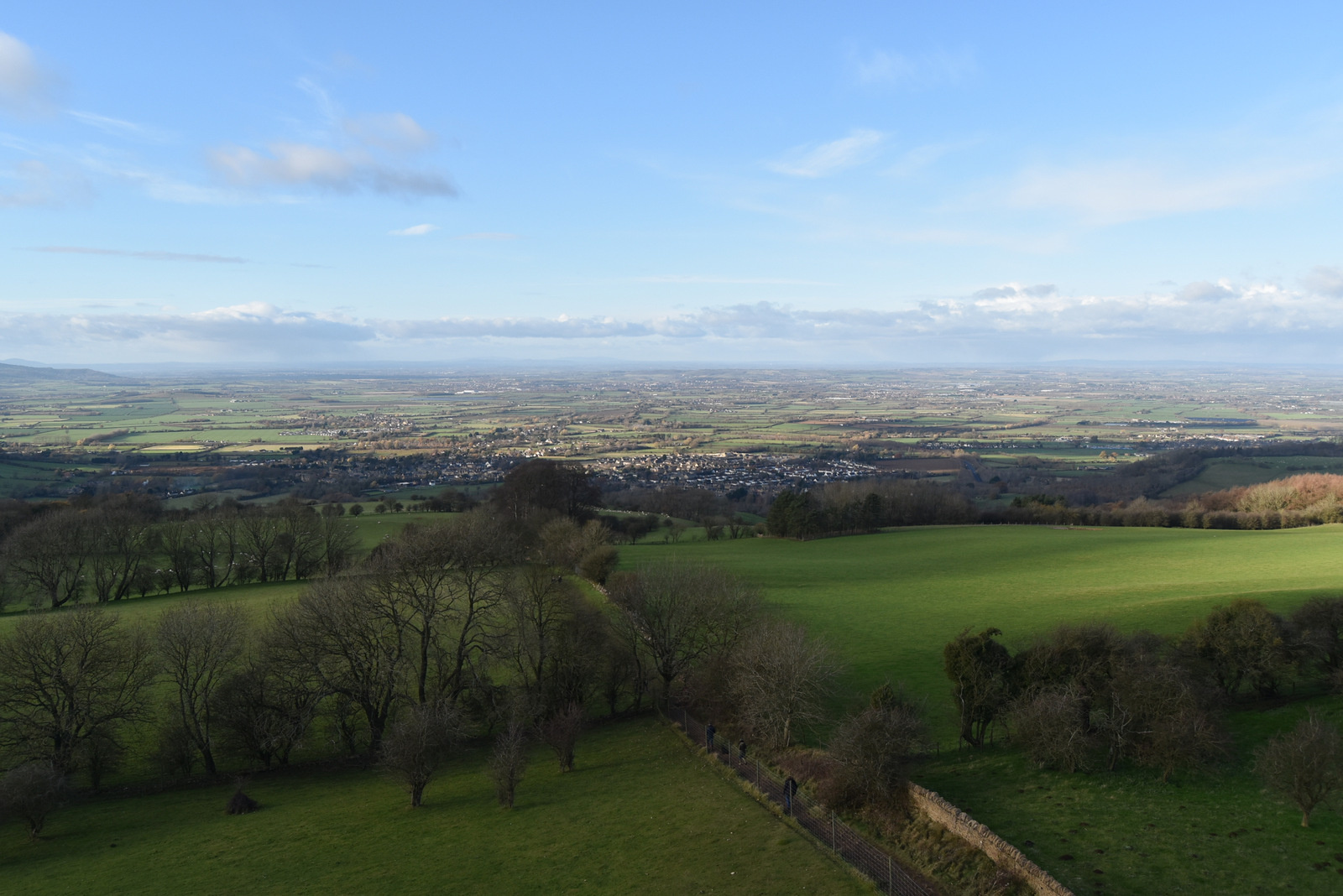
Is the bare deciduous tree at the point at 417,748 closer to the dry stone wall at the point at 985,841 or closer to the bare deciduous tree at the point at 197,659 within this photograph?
the bare deciduous tree at the point at 197,659

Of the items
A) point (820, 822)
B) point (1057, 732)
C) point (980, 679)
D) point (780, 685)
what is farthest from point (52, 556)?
point (1057, 732)

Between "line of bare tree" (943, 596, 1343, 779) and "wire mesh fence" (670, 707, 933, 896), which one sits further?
"line of bare tree" (943, 596, 1343, 779)

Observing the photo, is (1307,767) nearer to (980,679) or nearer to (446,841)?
(980,679)

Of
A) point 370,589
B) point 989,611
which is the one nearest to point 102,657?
point 370,589

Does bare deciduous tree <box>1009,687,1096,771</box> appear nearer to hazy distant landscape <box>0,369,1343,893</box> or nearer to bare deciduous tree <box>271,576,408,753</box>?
hazy distant landscape <box>0,369,1343,893</box>

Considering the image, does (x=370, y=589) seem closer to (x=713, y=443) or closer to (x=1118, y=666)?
(x=1118, y=666)

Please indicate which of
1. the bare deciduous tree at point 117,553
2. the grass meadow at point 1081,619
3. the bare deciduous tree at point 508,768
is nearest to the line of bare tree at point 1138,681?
the grass meadow at point 1081,619

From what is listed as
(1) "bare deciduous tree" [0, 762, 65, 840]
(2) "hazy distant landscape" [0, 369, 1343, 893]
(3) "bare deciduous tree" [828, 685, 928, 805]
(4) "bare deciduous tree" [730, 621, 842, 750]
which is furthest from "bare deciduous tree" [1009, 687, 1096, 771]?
(1) "bare deciduous tree" [0, 762, 65, 840]
